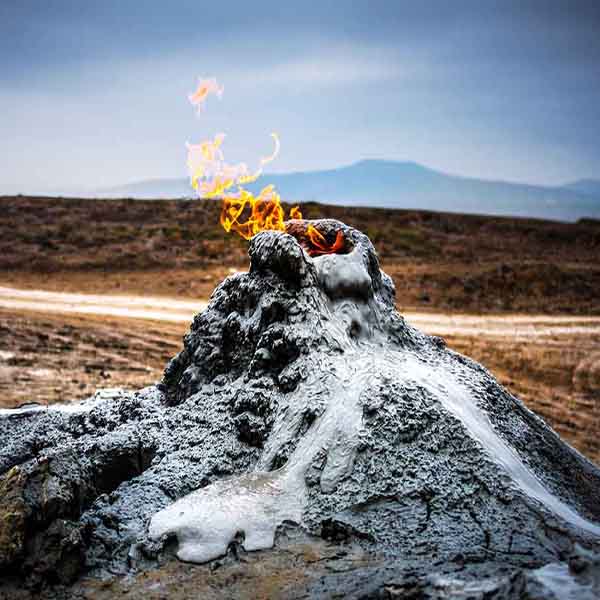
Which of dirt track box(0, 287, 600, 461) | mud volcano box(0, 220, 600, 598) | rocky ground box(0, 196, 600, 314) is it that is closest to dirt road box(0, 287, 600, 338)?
dirt track box(0, 287, 600, 461)

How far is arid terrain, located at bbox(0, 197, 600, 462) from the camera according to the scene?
386 inches

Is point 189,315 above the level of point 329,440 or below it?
below

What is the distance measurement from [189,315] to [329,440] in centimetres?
1149

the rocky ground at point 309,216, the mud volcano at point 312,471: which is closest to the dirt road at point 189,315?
the rocky ground at point 309,216

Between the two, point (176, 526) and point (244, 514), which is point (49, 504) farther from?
point (244, 514)

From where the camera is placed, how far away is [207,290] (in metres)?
17.5

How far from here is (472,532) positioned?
115 inches

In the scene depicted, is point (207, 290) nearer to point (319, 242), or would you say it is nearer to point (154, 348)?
point (154, 348)

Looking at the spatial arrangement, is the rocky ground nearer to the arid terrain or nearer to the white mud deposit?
the arid terrain

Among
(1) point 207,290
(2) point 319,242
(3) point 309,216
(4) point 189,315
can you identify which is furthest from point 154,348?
(3) point 309,216

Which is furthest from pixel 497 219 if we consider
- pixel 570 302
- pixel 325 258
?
pixel 325 258

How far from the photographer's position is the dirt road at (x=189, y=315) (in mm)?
14195

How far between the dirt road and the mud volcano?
31.7 feet

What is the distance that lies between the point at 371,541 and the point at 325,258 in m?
1.87
